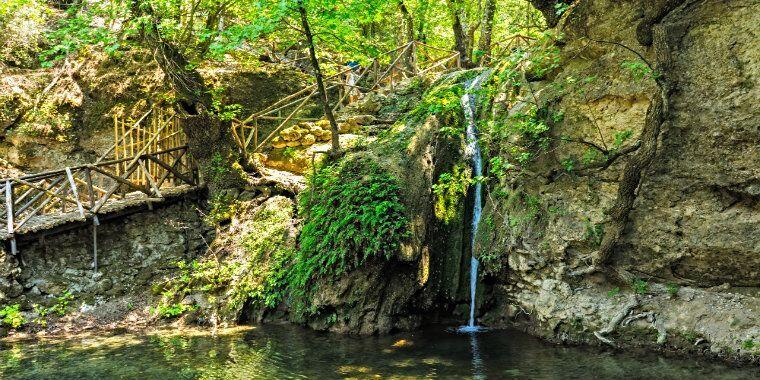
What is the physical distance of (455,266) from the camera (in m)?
9.18

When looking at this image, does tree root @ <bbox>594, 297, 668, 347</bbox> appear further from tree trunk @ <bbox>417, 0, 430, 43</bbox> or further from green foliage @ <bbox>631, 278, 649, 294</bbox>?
tree trunk @ <bbox>417, 0, 430, 43</bbox>

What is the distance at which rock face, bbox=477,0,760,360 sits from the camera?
21.3ft

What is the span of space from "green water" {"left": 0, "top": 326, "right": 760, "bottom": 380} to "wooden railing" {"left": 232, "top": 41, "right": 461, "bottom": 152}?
16.4 feet

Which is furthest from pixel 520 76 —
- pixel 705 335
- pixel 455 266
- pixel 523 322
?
pixel 705 335

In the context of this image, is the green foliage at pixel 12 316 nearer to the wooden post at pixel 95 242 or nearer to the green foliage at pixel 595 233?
the wooden post at pixel 95 242

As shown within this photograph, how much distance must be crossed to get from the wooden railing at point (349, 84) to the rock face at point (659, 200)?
5199 millimetres

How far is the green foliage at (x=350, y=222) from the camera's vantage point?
8289 millimetres

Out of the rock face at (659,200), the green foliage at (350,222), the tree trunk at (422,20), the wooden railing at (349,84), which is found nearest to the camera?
the rock face at (659,200)

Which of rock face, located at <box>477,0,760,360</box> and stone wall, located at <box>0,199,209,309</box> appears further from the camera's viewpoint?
stone wall, located at <box>0,199,209,309</box>

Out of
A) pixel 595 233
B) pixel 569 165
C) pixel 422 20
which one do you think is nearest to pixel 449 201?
pixel 569 165

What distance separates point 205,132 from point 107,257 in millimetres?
3296

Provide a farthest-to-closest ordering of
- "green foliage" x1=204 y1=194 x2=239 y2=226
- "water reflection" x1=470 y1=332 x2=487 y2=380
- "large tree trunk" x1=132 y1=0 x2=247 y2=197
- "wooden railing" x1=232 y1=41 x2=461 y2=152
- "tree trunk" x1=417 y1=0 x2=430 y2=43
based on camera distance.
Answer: "tree trunk" x1=417 y1=0 x2=430 y2=43 < "wooden railing" x1=232 y1=41 x2=461 y2=152 < "green foliage" x1=204 y1=194 x2=239 y2=226 < "large tree trunk" x1=132 y1=0 x2=247 y2=197 < "water reflection" x1=470 y1=332 x2=487 y2=380

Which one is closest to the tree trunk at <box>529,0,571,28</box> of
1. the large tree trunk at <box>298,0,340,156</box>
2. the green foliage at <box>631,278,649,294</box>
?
the large tree trunk at <box>298,0,340,156</box>

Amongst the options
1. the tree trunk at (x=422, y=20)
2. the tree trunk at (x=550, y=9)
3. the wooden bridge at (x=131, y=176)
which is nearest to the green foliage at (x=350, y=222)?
the wooden bridge at (x=131, y=176)
